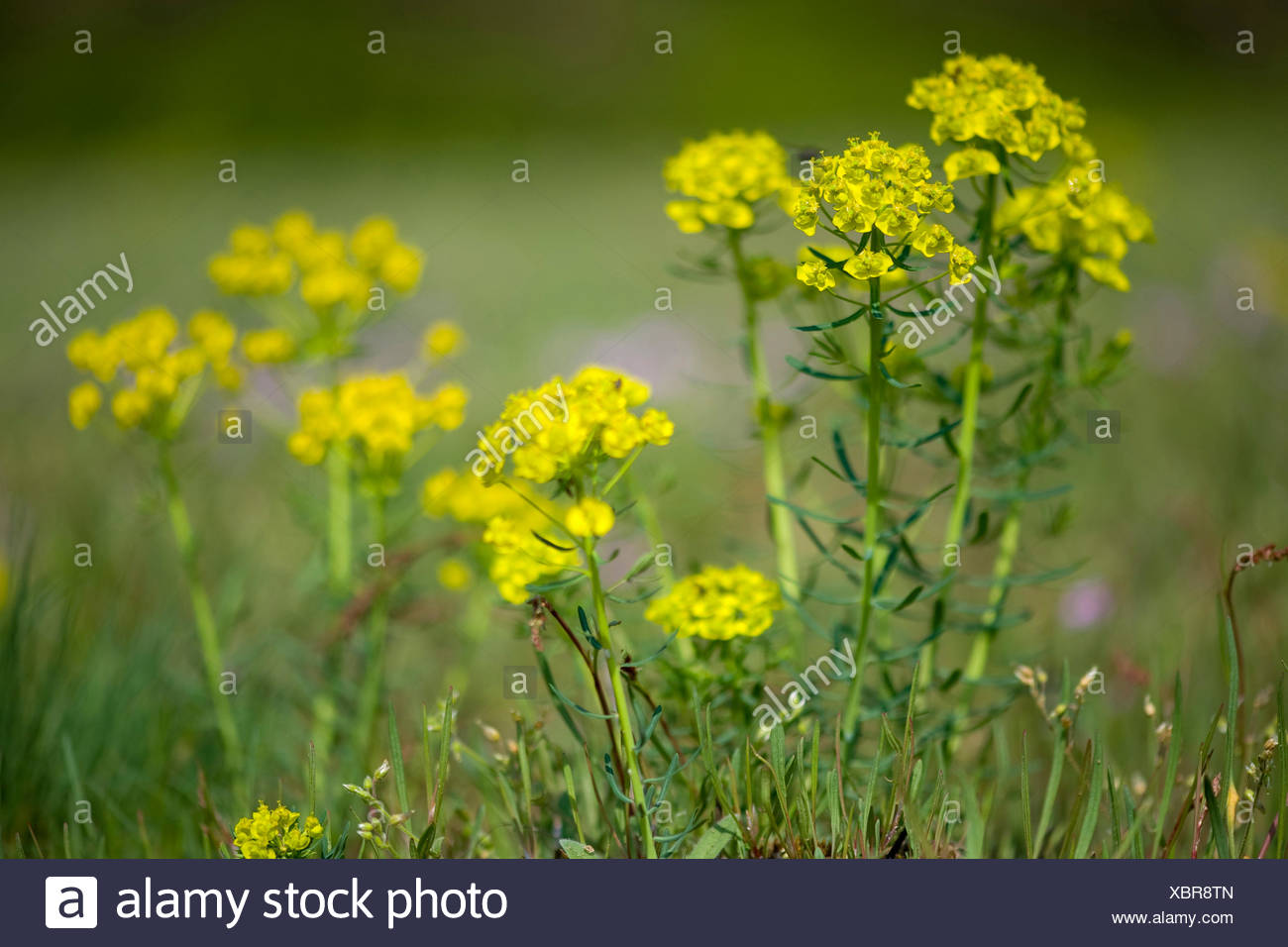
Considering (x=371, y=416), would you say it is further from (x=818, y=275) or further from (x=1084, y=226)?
(x=1084, y=226)

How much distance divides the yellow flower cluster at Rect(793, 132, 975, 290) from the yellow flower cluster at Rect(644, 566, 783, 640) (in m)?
0.30

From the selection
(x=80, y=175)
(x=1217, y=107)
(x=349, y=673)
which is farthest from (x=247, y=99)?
(x=1217, y=107)

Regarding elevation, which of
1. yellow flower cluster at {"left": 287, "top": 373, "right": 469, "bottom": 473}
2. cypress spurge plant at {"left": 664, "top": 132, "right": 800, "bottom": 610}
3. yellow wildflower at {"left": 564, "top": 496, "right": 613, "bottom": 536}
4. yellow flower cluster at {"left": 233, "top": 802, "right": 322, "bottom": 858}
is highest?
cypress spurge plant at {"left": 664, "top": 132, "right": 800, "bottom": 610}

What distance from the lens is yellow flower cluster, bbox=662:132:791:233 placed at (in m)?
1.07

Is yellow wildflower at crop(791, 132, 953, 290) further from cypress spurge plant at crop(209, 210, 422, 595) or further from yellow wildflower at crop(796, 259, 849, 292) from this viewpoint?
cypress spurge plant at crop(209, 210, 422, 595)

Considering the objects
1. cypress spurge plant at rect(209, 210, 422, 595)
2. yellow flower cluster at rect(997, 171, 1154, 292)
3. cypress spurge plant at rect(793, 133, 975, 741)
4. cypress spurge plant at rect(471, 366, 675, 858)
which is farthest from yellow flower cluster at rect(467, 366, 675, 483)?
cypress spurge plant at rect(209, 210, 422, 595)

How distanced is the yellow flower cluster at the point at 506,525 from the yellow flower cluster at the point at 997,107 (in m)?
0.51

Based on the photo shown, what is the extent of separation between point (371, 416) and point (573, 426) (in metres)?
0.45

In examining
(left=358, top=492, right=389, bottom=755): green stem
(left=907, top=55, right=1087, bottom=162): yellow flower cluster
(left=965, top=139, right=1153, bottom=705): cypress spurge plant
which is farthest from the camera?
(left=358, top=492, right=389, bottom=755): green stem

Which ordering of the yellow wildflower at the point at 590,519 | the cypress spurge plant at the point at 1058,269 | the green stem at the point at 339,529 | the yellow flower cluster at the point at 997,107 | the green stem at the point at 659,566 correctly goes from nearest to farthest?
the yellow wildflower at the point at 590,519 < the yellow flower cluster at the point at 997,107 < the cypress spurge plant at the point at 1058,269 < the green stem at the point at 659,566 < the green stem at the point at 339,529

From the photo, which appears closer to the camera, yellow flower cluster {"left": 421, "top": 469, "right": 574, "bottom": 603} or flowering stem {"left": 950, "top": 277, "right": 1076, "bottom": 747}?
yellow flower cluster {"left": 421, "top": 469, "right": 574, "bottom": 603}

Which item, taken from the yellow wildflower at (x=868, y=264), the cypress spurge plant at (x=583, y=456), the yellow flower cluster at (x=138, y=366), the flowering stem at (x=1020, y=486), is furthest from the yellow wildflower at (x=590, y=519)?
the yellow flower cluster at (x=138, y=366)

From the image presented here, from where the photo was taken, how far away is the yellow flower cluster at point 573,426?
83cm

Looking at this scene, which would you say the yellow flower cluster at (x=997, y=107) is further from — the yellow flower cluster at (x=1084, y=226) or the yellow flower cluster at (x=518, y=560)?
the yellow flower cluster at (x=518, y=560)
